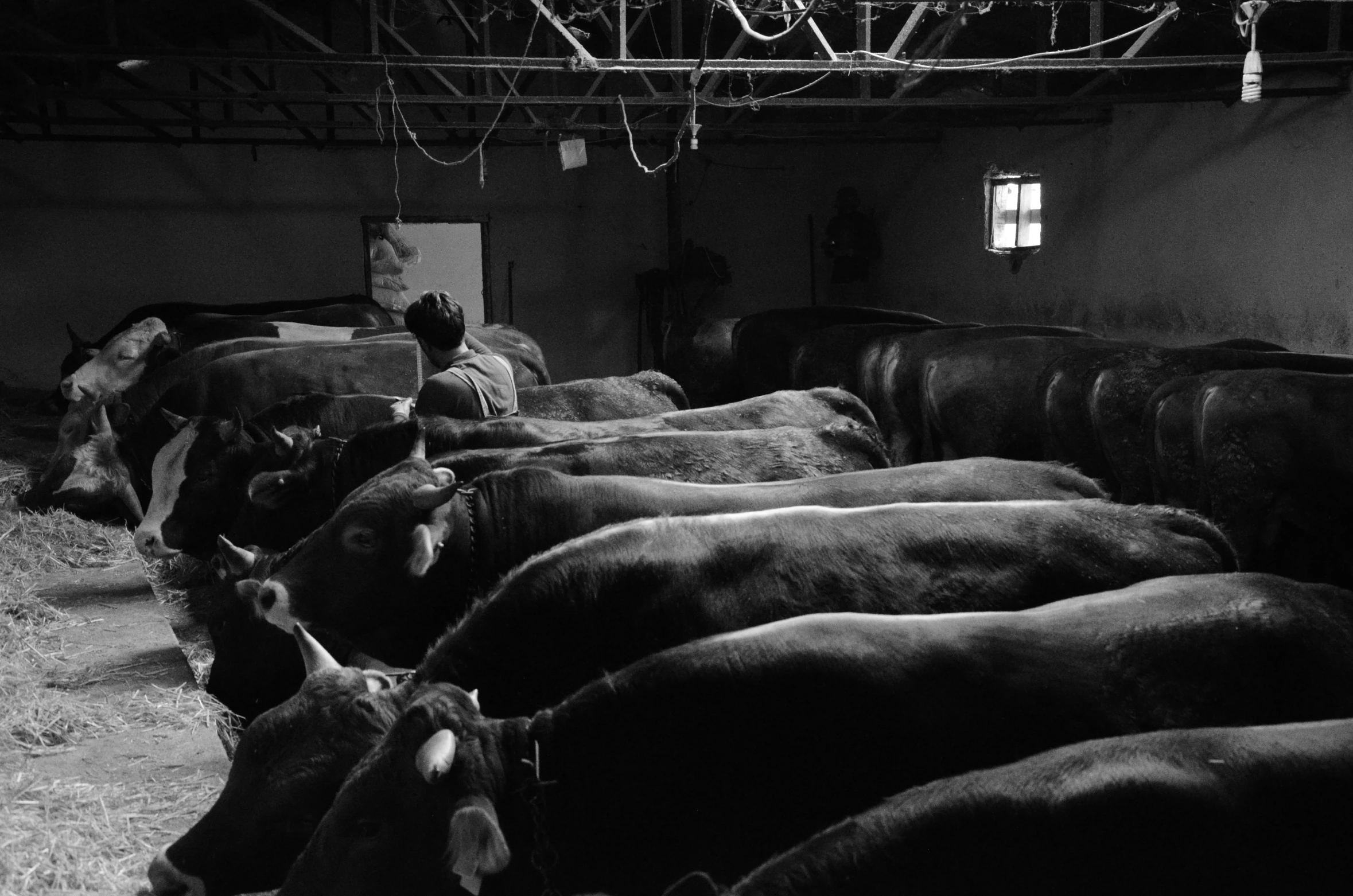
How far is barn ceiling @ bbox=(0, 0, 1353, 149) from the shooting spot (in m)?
7.50

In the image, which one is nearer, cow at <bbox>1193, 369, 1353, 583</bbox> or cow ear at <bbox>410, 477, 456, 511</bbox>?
cow ear at <bbox>410, 477, 456, 511</bbox>

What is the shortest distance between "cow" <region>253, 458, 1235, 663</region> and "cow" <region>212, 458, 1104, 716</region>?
1.2 inches

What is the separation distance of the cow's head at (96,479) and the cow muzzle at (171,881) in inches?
256

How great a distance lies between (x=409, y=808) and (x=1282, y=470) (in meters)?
5.35

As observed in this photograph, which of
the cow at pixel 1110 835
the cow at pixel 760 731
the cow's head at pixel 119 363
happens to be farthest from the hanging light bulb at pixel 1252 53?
the cow's head at pixel 119 363

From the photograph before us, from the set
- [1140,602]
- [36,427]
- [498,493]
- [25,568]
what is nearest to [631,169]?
[36,427]

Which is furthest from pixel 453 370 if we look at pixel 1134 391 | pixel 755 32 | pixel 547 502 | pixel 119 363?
pixel 119 363

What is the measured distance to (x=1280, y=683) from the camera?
3021 mm

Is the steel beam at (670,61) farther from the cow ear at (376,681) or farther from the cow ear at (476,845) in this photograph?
the cow ear at (476,845)

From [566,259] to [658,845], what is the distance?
14595 millimetres

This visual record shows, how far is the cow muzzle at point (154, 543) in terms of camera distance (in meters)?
7.13

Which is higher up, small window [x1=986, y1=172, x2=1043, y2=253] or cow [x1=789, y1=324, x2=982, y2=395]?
small window [x1=986, y1=172, x2=1043, y2=253]

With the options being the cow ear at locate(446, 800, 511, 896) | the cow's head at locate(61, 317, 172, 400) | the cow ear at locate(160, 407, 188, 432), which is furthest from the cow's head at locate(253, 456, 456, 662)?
the cow's head at locate(61, 317, 172, 400)

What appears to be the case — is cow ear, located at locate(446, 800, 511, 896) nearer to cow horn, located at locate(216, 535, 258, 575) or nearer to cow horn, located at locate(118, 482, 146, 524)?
cow horn, located at locate(216, 535, 258, 575)
